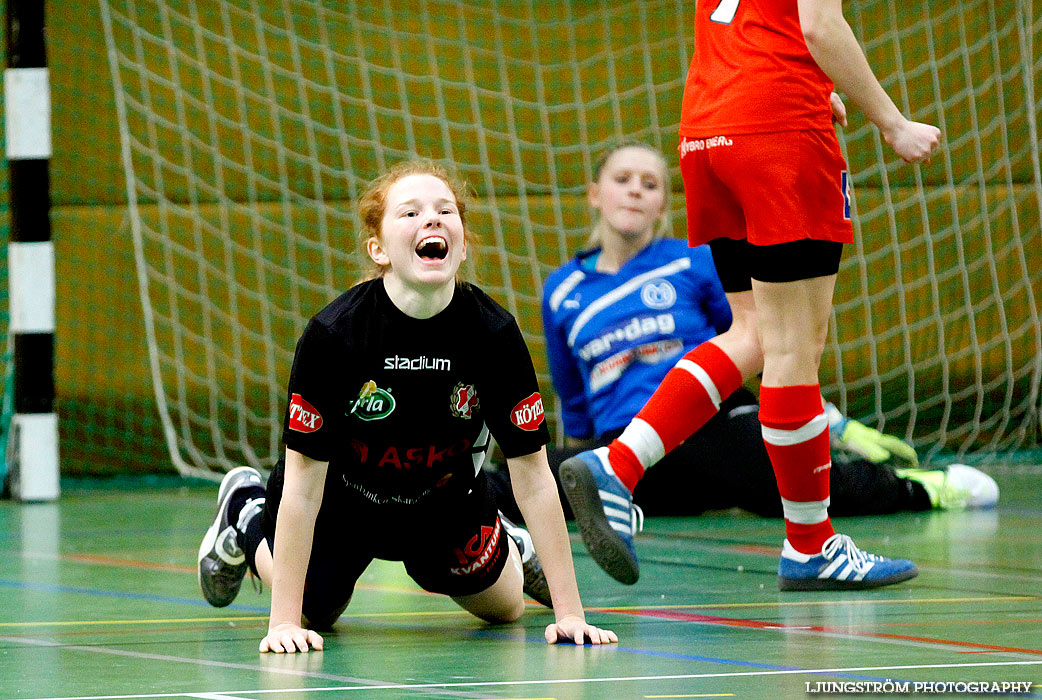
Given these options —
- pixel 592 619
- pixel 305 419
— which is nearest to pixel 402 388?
pixel 305 419

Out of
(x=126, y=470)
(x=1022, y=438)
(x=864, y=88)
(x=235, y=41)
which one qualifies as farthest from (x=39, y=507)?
(x=1022, y=438)

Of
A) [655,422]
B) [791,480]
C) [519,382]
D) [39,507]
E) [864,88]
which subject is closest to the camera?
[519,382]

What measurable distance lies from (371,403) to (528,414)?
0.23 m

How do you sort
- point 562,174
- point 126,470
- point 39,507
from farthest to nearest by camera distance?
point 562,174
point 126,470
point 39,507

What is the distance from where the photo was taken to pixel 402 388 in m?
2.13

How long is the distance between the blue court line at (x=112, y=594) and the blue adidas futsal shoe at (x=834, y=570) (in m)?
0.93

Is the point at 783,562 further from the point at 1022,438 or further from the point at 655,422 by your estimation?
the point at 1022,438

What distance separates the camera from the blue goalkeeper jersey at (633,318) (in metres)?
3.85

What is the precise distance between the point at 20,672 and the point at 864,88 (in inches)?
61.5

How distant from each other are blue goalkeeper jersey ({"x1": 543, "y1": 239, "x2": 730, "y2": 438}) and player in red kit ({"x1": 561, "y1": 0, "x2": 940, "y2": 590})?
1.11 metres

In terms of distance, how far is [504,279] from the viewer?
5.48 meters

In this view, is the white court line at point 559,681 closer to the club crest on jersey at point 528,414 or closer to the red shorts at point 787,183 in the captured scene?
the club crest on jersey at point 528,414

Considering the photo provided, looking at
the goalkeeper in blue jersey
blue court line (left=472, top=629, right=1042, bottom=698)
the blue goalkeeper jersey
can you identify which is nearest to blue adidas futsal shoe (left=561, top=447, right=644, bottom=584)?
blue court line (left=472, top=629, right=1042, bottom=698)

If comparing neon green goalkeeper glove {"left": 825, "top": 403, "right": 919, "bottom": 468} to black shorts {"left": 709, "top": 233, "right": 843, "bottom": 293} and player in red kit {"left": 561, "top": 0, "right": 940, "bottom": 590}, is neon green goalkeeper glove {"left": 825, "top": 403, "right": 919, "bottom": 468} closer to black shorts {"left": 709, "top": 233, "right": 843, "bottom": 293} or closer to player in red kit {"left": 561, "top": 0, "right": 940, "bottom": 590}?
player in red kit {"left": 561, "top": 0, "right": 940, "bottom": 590}
